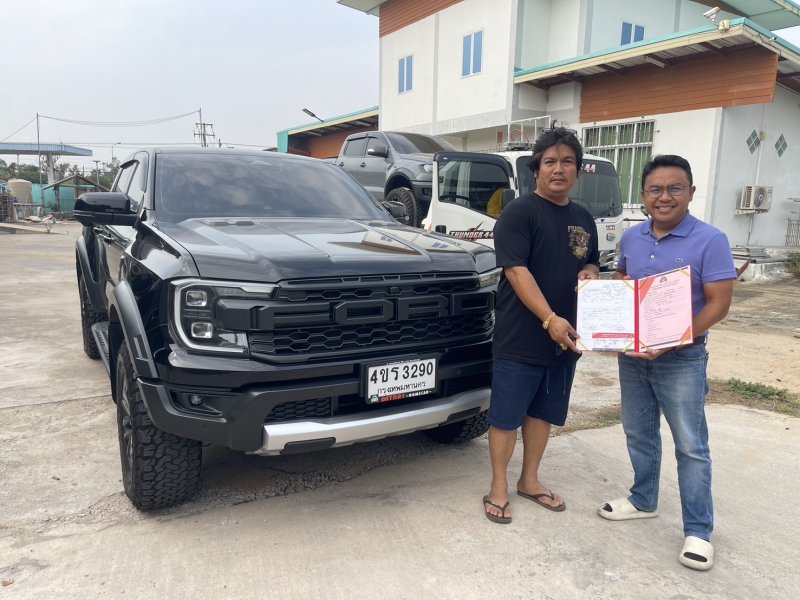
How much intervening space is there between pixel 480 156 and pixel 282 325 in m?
5.74

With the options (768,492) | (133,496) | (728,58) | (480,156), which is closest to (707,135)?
(728,58)

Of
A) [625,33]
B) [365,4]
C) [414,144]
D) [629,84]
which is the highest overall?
[365,4]

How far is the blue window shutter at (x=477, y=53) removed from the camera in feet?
53.0

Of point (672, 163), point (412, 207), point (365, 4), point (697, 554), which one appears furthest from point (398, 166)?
point (365, 4)

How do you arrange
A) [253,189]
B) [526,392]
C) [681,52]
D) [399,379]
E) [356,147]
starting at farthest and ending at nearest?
[681,52]
[356,147]
[253,189]
[526,392]
[399,379]

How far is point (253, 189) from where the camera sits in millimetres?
3758

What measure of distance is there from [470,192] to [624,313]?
17.7 feet

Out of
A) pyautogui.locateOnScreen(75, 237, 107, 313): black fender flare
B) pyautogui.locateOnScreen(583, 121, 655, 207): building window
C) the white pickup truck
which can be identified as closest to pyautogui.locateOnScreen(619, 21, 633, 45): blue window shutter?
pyautogui.locateOnScreen(583, 121, 655, 207): building window

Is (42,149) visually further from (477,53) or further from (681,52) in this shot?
(681,52)

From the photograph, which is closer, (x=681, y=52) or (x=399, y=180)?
(x=399, y=180)

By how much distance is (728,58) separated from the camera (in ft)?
37.1

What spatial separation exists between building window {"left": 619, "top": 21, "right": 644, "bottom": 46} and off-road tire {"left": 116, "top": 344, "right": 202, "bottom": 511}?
16.8 meters

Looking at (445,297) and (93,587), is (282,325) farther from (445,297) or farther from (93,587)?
(93,587)

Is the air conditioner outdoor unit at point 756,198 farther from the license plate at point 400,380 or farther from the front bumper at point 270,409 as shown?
the front bumper at point 270,409
